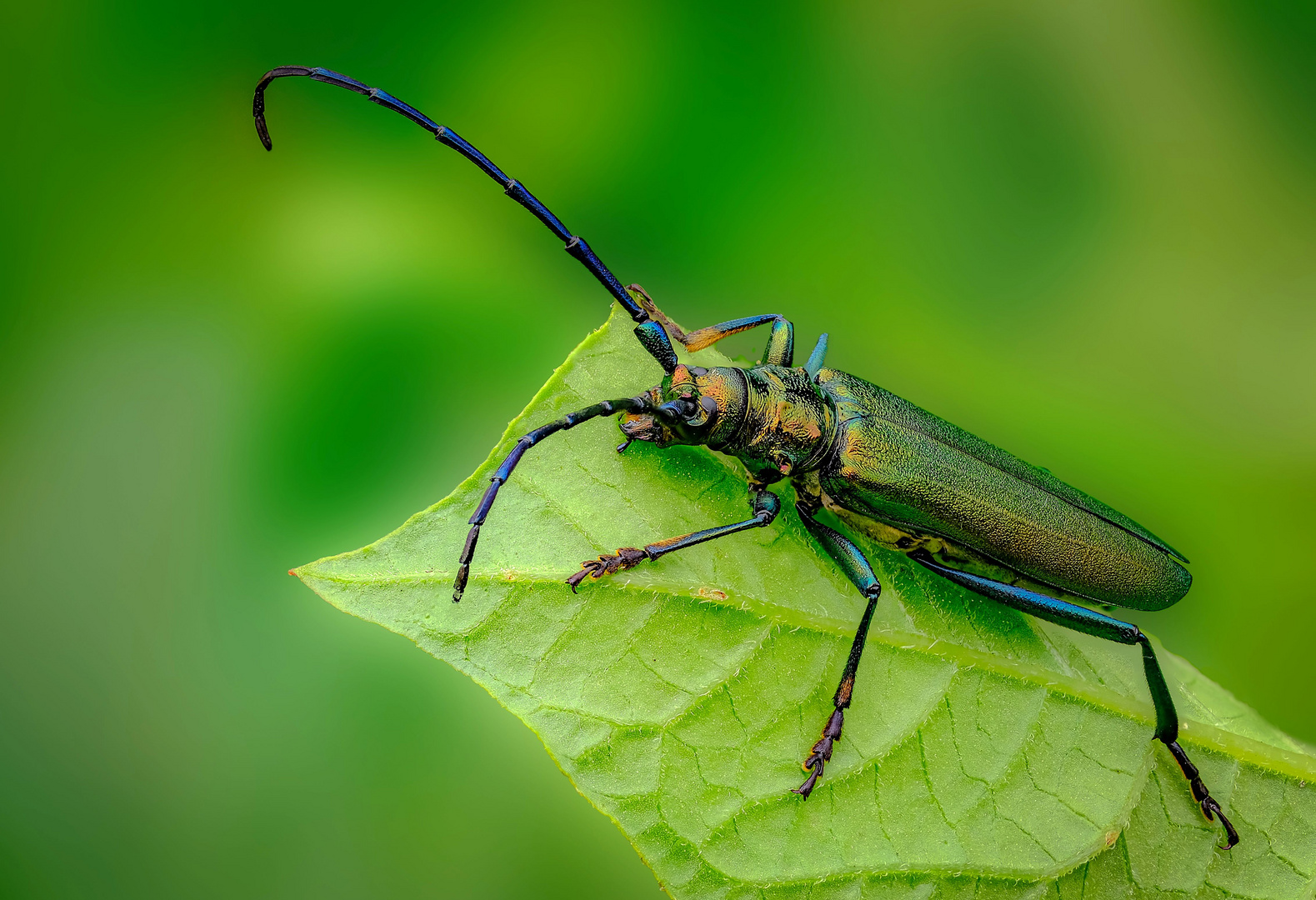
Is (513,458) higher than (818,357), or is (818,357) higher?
(513,458)

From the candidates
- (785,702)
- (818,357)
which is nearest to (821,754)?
(785,702)

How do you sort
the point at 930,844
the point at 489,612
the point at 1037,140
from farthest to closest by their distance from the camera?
1. the point at 1037,140
2. the point at 930,844
3. the point at 489,612

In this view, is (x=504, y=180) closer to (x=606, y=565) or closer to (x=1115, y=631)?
(x=606, y=565)

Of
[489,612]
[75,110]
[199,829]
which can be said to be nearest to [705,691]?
[489,612]

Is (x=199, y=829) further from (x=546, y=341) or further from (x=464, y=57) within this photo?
(x=464, y=57)

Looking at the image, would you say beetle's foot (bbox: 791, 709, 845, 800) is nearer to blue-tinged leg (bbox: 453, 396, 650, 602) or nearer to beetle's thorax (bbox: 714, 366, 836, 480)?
beetle's thorax (bbox: 714, 366, 836, 480)

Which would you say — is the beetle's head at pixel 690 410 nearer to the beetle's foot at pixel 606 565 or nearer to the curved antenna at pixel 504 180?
the curved antenna at pixel 504 180

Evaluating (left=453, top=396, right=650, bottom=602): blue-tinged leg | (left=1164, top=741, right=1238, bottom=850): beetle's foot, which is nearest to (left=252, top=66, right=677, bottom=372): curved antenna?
(left=453, top=396, right=650, bottom=602): blue-tinged leg

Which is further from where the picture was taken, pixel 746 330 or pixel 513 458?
pixel 746 330
